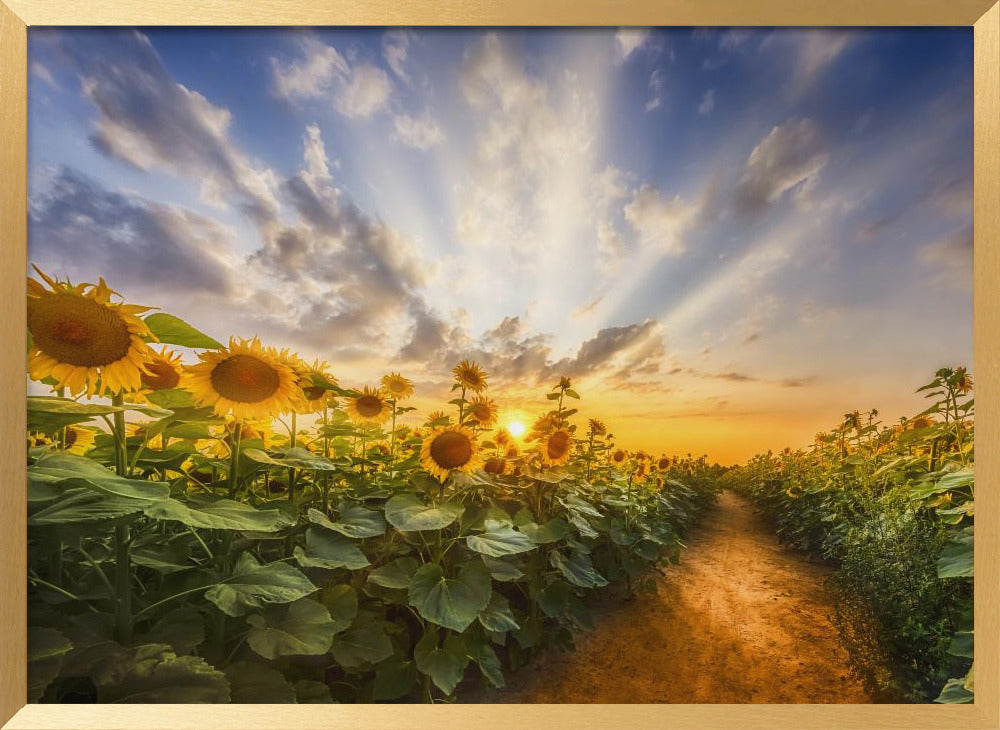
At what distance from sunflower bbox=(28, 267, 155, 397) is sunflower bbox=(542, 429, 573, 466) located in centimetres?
101

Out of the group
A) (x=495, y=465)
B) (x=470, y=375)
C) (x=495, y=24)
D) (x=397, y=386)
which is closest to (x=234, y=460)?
(x=397, y=386)

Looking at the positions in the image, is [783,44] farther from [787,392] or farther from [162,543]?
[162,543]

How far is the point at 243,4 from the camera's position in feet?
3.81

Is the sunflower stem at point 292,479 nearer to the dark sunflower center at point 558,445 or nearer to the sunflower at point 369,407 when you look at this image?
the sunflower at point 369,407

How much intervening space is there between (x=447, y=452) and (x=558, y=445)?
39 centimetres

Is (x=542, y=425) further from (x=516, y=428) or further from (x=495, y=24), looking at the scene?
(x=495, y=24)

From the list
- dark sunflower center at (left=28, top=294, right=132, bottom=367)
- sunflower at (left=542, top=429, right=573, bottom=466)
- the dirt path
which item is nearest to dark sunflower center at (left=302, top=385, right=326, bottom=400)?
dark sunflower center at (left=28, top=294, right=132, bottom=367)

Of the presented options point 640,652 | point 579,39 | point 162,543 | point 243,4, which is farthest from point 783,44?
point 162,543

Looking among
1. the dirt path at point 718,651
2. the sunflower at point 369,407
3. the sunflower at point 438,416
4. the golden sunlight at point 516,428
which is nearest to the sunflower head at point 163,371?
the sunflower at point 369,407

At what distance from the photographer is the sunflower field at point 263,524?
33.6 inches

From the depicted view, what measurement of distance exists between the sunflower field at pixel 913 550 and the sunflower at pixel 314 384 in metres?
1.28

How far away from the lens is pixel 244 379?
38.7 inches

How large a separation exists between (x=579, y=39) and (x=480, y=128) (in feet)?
1.06

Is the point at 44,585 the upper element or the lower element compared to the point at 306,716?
upper
